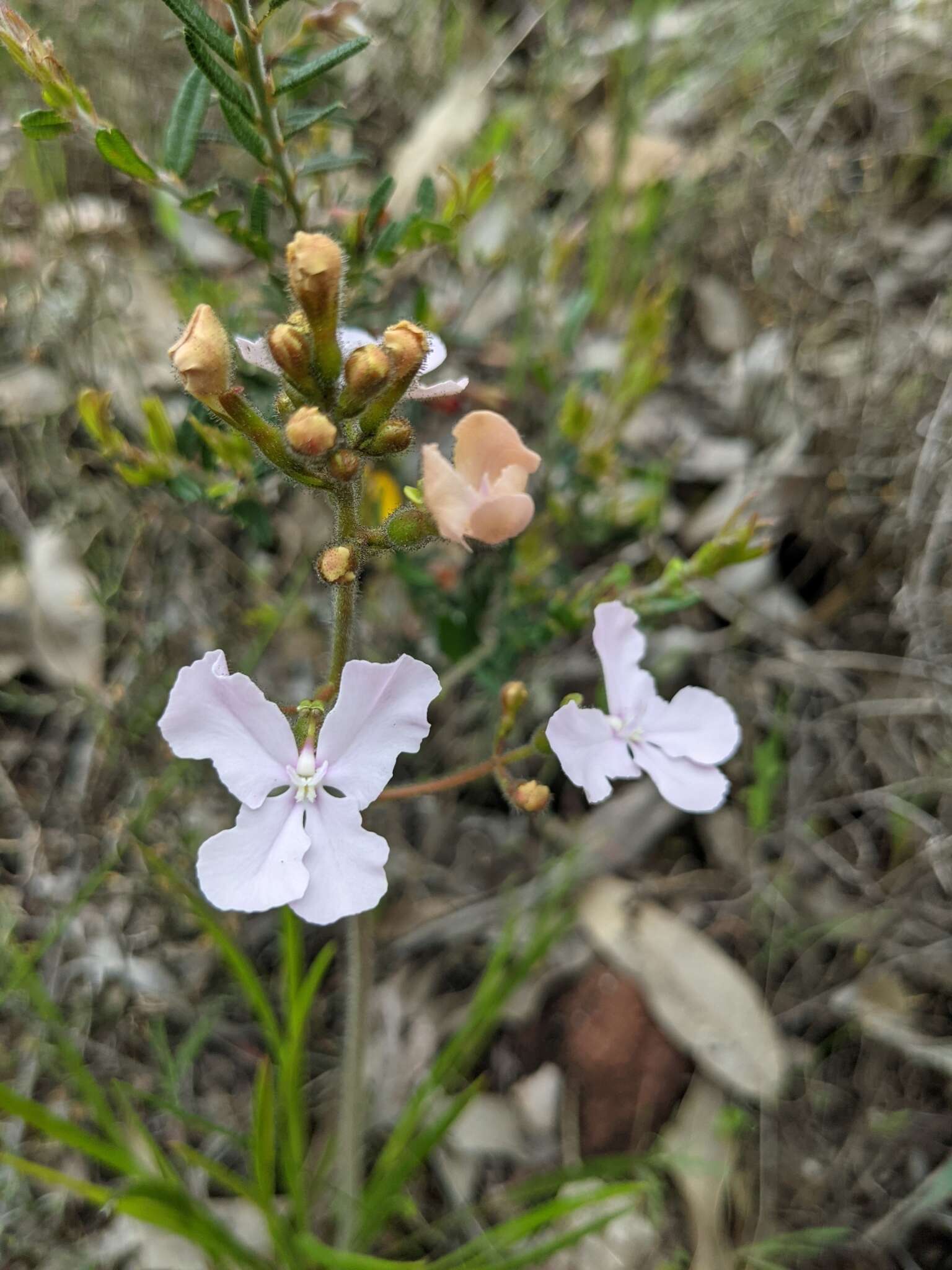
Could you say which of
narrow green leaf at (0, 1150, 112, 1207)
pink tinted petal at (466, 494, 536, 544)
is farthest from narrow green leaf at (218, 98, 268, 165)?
narrow green leaf at (0, 1150, 112, 1207)

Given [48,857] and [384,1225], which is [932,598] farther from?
[48,857]

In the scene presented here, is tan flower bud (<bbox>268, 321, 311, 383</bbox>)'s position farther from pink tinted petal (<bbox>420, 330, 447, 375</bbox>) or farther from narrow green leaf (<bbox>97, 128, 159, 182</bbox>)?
narrow green leaf (<bbox>97, 128, 159, 182</bbox>)

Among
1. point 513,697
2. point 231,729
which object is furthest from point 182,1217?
point 513,697

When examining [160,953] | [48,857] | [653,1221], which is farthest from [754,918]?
[48,857]

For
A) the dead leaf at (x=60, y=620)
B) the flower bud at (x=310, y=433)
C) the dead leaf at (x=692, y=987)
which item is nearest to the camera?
the flower bud at (x=310, y=433)

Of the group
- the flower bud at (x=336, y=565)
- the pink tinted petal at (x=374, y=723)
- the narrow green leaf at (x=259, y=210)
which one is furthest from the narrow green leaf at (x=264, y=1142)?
the narrow green leaf at (x=259, y=210)

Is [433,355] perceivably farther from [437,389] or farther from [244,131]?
[244,131]

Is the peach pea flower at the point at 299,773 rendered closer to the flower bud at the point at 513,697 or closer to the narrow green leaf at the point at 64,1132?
the flower bud at the point at 513,697
